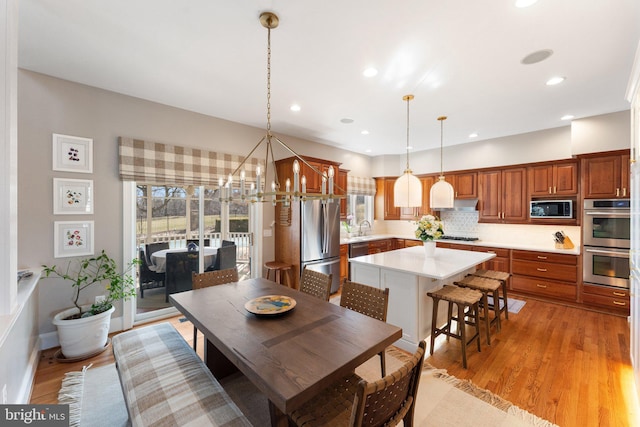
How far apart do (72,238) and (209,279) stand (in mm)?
1586

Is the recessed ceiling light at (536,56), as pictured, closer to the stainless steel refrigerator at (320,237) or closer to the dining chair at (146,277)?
the stainless steel refrigerator at (320,237)

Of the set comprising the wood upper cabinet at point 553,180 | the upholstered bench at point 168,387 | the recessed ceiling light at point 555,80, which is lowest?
the upholstered bench at point 168,387

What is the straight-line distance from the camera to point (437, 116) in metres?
3.72

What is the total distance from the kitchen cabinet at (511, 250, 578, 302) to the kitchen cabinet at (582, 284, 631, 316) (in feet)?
0.45

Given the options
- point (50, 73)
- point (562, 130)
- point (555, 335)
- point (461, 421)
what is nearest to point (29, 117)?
point (50, 73)

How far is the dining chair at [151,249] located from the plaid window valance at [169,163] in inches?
34.6

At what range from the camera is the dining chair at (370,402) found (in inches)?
37.3

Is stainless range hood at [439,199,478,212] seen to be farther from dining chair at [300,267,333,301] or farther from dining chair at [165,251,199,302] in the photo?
dining chair at [165,251,199,302]

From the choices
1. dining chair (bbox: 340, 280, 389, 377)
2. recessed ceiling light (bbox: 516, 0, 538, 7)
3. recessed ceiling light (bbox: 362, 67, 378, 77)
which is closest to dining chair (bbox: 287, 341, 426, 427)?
A: dining chair (bbox: 340, 280, 389, 377)

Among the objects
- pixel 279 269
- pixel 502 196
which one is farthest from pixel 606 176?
pixel 279 269

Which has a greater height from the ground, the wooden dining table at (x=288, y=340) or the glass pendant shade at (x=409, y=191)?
the glass pendant shade at (x=409, y=191)

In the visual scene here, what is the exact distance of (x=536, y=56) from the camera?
227 cm

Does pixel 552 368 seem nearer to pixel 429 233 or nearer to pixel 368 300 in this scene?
pixel 429 233

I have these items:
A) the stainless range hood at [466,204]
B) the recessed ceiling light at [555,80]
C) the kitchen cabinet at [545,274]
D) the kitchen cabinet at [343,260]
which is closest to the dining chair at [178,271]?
the kitchen cabinet at [343,260]
